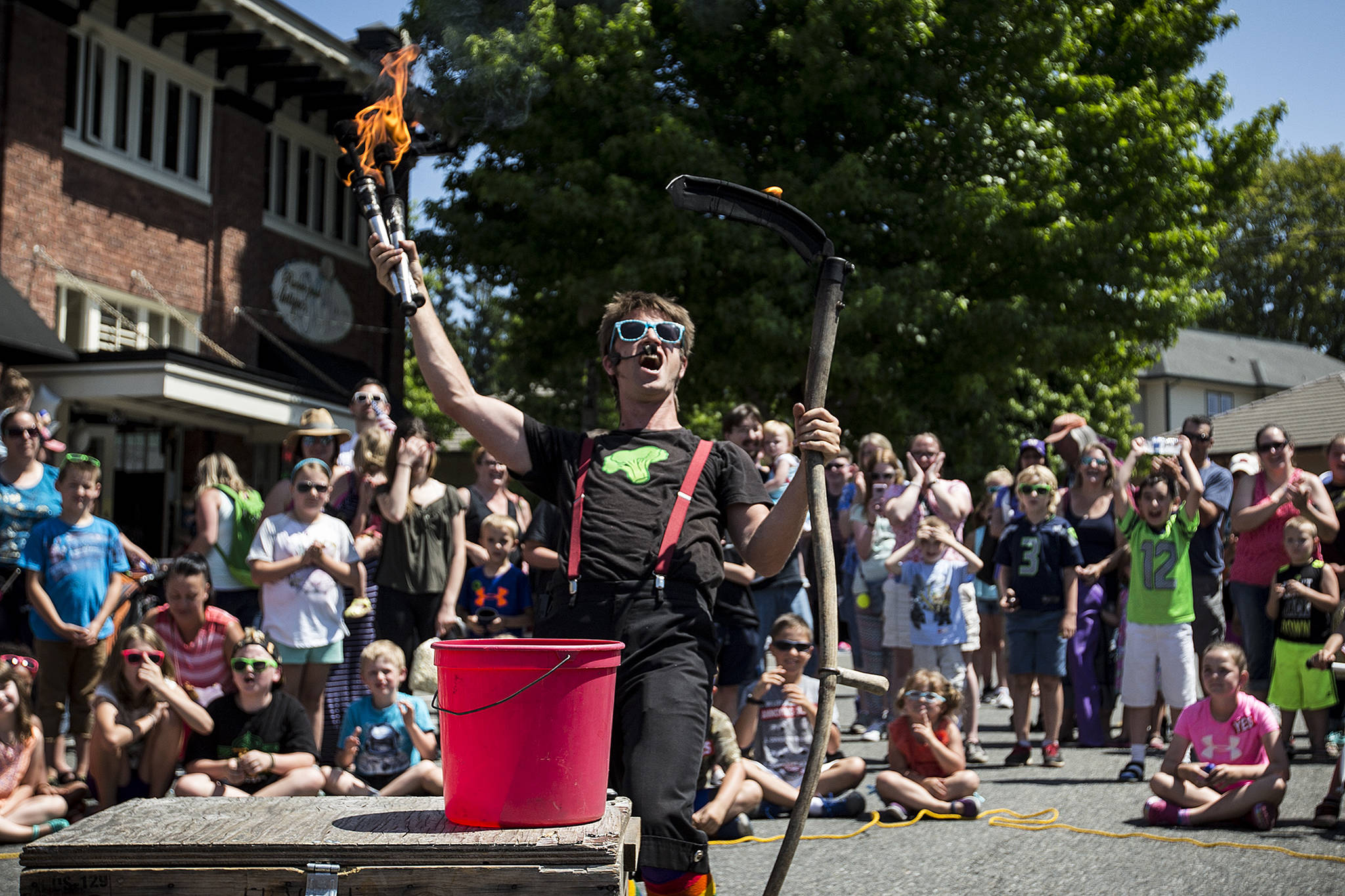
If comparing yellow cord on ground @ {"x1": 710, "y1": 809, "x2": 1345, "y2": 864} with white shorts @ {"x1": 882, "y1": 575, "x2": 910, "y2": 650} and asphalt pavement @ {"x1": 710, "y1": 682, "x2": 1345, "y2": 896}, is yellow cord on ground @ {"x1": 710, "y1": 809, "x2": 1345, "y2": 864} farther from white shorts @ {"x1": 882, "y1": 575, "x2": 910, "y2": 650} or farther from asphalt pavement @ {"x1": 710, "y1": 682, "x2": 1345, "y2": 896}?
white shorts @ {"x1": 882, "y1": 575, "x2": 910, "y2": 650}

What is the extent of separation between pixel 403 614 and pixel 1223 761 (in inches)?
180

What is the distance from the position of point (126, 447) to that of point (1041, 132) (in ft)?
39.0

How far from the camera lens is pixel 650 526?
3.42 metres

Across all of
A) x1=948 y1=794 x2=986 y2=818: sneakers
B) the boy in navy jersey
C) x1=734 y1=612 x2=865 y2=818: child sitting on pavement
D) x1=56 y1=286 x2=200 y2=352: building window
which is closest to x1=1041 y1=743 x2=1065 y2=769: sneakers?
the boy in navy jersey

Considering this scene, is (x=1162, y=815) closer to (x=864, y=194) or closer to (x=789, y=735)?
(x=789, y=735)

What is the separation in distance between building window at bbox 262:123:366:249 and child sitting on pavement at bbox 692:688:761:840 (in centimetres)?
1320

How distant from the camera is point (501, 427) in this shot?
3.59 m

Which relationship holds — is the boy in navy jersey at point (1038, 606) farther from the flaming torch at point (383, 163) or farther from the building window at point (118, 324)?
the building window at point (118, 324)

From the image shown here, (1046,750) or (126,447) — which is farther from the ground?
(126,447)

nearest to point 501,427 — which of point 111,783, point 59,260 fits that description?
point 111,783

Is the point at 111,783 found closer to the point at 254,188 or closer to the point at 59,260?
the point at 59,260

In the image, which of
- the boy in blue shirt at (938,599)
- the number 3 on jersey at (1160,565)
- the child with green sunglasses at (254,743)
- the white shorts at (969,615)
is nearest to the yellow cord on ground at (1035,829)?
the boy in blue shirt at (938,599)

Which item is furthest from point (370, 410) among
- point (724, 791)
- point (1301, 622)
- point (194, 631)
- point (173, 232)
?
point (173, 232)

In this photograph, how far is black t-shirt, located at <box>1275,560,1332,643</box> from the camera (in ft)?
25.0
